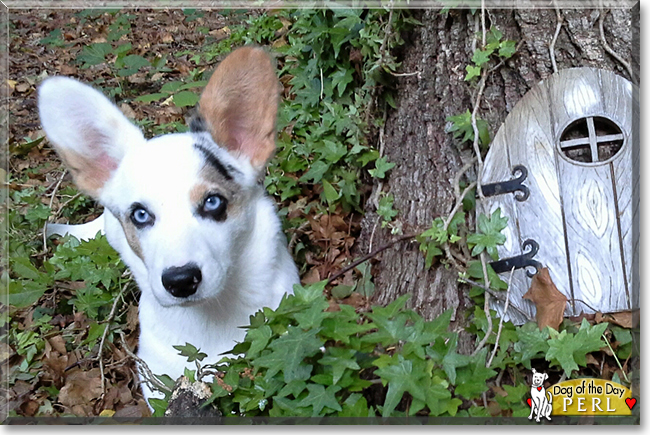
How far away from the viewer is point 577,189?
1.70m

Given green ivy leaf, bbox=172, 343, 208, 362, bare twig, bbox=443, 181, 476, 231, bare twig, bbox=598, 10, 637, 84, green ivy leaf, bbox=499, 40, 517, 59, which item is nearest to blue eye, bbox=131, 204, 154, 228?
green ivy leaf, bbox=172, 343, 208, 362

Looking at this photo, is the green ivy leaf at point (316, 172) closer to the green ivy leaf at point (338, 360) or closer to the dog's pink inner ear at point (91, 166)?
the dog's pink inner ear at point (91, 166)

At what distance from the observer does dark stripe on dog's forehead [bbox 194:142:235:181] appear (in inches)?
68.1

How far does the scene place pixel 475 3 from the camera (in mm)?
1796

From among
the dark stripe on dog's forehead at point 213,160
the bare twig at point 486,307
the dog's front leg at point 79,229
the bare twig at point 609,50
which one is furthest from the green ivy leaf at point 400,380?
the dog's front leg at point 79,229

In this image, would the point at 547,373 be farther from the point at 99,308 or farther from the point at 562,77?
the point at 99,308

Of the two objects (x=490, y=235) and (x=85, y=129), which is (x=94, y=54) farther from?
(x=490, y=235)

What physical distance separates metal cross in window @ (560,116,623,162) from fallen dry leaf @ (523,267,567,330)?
36 centimetres

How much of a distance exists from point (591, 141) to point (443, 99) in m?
0.47

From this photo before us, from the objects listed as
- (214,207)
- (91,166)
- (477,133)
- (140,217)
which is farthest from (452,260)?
(91,166)

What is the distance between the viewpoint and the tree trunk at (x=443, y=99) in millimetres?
1771

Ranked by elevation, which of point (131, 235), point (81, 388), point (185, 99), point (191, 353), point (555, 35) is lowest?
point (81, 388)

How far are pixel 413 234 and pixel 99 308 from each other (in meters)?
1.11

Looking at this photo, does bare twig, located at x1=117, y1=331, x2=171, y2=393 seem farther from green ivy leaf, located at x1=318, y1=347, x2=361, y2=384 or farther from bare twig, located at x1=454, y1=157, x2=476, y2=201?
bare twig, located at x1=454, y1=157, x2=476, y2=201
